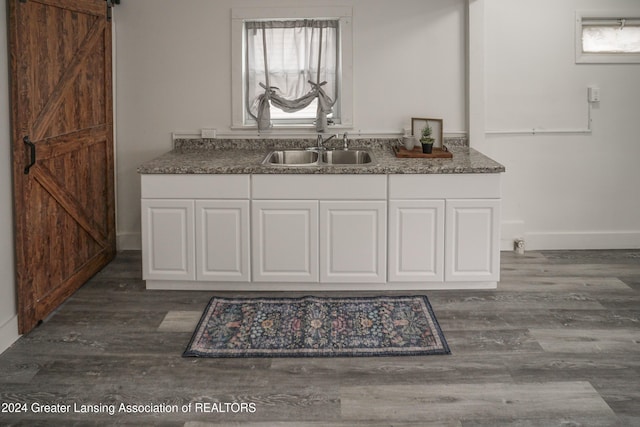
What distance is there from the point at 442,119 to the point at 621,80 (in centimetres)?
135

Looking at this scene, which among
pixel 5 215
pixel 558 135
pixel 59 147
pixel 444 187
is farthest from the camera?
pixel 558 135

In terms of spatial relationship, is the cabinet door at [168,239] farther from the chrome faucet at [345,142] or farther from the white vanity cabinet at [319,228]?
the chrome faucet at [345,142]

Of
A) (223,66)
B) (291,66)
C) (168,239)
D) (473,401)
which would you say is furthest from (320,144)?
(473,401)

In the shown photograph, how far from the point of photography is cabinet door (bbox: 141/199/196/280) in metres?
4.64

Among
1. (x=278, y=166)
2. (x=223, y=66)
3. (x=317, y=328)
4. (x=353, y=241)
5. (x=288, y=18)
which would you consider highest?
(x=288, y=18)

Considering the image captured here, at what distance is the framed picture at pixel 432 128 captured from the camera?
524cm

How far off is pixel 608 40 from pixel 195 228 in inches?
128

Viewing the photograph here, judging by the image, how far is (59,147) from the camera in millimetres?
4387

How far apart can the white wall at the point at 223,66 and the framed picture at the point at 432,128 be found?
5.1 inches

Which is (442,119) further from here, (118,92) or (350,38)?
(118,92)

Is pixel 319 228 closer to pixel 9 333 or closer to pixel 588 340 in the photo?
pixel 588 340

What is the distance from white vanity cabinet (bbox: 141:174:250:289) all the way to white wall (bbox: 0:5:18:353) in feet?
3.25

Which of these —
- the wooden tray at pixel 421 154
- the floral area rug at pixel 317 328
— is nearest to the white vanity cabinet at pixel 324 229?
the floral area rug at pixel 317 328

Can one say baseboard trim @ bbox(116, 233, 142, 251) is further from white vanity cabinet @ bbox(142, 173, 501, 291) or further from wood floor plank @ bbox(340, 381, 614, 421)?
wood floor plank @ bbox(340, 381, 614, 421)
